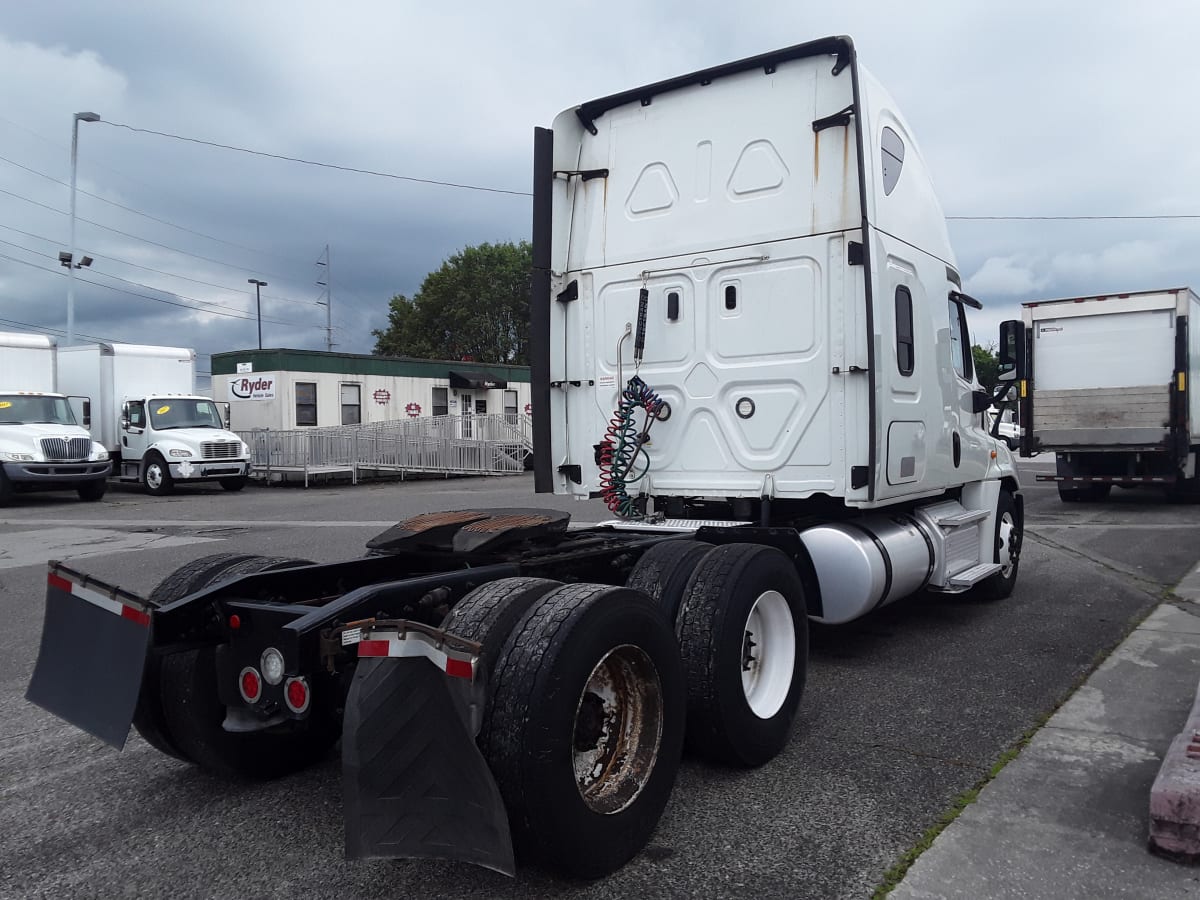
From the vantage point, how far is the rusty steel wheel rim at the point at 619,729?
10.1 ft

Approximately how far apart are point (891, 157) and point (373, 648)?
184 inches

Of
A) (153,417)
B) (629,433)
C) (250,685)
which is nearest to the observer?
(250,685)

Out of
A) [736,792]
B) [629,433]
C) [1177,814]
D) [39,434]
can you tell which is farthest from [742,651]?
[39,434]

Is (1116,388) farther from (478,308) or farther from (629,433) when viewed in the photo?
(478,308)

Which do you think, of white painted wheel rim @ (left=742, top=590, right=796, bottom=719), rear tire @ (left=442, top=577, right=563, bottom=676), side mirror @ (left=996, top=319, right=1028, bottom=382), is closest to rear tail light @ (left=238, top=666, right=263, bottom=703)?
rear tire @ (left=442, top=577, right=563, bottom=676)

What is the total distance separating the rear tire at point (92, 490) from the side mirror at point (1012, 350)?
1824cm

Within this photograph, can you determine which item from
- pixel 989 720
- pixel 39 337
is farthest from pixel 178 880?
pixel 39 337

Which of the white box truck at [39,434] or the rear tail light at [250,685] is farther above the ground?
the white box truck at [39,434]

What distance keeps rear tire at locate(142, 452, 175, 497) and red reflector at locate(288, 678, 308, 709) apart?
Answer: 19665 mm

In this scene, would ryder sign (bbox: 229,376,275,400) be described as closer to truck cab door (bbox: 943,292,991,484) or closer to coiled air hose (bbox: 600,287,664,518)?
coiled air hose (bbox: 600,287,664,518)

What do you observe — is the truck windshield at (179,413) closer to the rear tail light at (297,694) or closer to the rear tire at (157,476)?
the rear tire at (157,476)

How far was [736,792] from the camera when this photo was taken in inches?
145

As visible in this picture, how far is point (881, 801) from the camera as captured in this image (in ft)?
11.8

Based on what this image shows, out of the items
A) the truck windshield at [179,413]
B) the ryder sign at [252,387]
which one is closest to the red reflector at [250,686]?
the truck windshield at [179,413]
